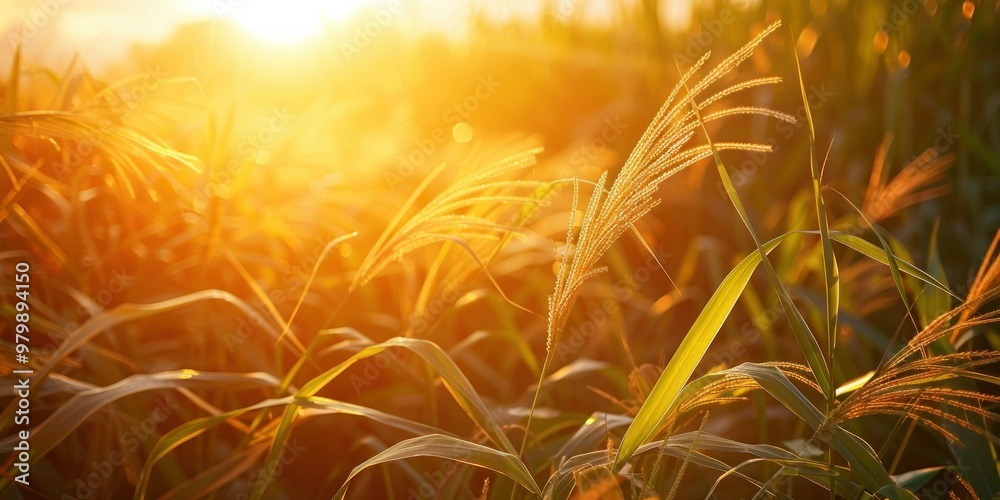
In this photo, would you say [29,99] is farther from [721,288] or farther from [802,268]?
[802,268]

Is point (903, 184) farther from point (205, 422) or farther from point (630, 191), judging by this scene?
point (205, 422)

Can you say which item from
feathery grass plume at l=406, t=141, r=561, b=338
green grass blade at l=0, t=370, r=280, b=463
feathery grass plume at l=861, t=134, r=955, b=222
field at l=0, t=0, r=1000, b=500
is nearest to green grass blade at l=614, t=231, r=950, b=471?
field at l=0, t=0, r=1000, b=500

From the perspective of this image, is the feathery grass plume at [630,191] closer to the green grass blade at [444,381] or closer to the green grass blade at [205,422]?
the green grass blade at [444,381]

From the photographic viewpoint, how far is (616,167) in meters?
3.40

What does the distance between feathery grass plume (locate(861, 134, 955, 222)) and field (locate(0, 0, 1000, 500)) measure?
0.03 meters

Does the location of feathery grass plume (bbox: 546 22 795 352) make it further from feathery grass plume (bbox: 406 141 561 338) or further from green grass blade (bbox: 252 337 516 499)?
feathery grass plume (bbox: 406 141 561 338)

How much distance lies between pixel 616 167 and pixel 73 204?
228 centimetres

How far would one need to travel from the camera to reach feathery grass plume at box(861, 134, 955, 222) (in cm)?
199

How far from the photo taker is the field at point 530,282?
99 cm

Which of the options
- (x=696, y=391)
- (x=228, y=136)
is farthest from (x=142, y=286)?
(x=696, y=391)

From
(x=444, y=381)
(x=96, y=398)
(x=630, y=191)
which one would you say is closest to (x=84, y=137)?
(x=96, y=398)

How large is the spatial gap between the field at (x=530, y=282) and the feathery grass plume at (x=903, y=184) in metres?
0.03

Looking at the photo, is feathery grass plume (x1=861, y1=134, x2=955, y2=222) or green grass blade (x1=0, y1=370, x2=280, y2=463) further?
feathery grass plume (x1=861, y1=134, x2=955, y2=222)

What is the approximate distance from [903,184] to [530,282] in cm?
120
